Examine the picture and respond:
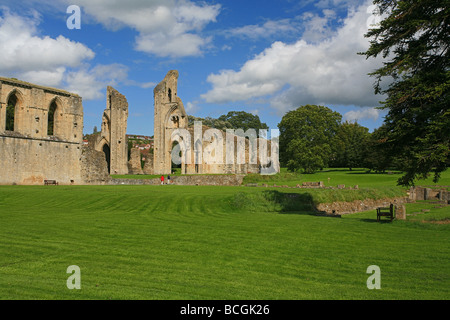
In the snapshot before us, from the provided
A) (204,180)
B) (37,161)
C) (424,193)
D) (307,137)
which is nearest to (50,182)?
(37,161)

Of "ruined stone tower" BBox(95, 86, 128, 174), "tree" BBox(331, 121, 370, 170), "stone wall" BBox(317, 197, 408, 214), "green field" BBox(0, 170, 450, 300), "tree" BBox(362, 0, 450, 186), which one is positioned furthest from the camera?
"tree" BBox(331, 121, 370, 170)

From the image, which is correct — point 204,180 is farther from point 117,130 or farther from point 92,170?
point 117,130

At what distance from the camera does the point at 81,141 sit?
3431 cm

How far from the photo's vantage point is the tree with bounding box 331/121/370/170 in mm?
58094

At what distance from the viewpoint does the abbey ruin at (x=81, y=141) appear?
29.3m

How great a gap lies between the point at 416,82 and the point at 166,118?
36085mm

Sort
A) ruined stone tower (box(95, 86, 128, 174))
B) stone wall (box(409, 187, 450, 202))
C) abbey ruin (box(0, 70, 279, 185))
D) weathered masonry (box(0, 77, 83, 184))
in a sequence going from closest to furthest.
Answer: weathered masonry (box(0, 77, 83, 184))
stone wall (box(409, 187, 450, 202))
abbey ruin (box(0, 70, 279, 185))
ruined stone tower (box(95, 86, 128, 174))

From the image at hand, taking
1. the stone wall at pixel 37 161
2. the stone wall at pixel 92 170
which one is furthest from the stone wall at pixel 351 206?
the stone wall at pixel 37 161

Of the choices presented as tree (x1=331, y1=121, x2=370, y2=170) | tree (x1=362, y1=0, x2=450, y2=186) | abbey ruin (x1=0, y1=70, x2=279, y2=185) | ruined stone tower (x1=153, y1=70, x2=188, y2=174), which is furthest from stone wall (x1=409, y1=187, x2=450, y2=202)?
ruined stone tower (x1=153, y1=70, x2=188, y2=174)

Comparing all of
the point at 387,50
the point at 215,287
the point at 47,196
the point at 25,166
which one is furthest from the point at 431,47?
the point at 25,166

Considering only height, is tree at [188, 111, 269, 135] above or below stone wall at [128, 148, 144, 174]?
above

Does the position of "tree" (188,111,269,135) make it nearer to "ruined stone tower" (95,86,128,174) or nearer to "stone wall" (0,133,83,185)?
"ruined stone tower" (95,86,128,174)
